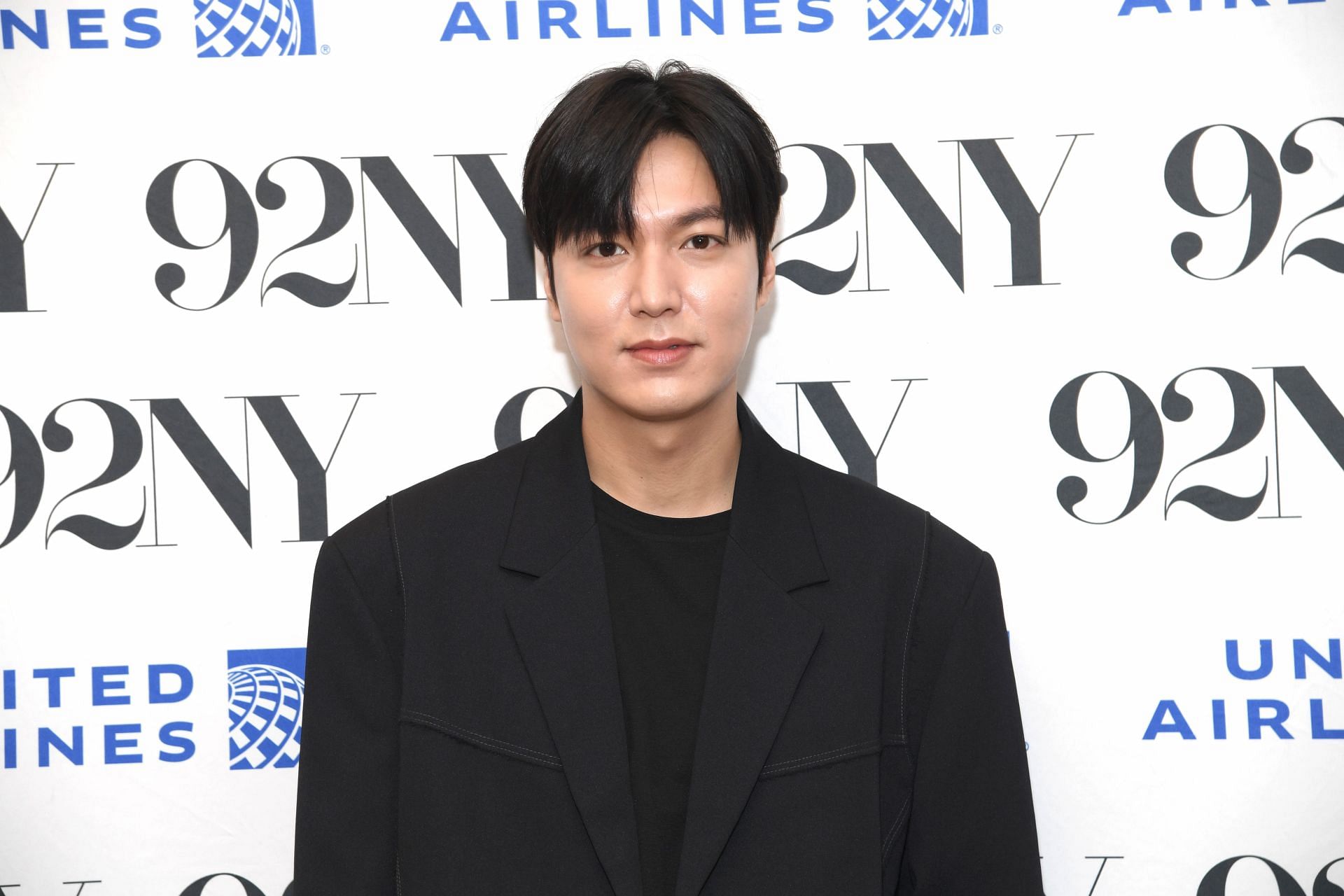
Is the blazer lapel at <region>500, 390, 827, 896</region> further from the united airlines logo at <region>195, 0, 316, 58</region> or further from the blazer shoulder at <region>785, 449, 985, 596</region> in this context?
the united airlines logo at <region>195, 0, 316, 58</region>

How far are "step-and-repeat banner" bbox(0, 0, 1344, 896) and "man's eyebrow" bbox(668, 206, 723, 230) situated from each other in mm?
445

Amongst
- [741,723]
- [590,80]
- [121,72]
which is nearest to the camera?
[741,723]

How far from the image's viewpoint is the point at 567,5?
177 cm

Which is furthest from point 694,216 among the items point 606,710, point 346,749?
point 346,749

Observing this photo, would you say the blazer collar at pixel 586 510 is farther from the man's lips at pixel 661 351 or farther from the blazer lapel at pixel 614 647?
the man's lips at pixel 661 351

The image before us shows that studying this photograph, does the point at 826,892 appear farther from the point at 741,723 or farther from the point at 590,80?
the point at 590,80

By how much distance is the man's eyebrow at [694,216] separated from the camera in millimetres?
1382

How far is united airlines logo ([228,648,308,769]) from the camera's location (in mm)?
1769

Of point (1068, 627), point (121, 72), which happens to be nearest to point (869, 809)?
point (1068, 627)

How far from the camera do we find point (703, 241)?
1.42 m

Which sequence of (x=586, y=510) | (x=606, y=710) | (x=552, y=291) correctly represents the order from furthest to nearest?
1. (x=552, y=291)
2. (x=586, y=510)
3. (x=606, y=710)

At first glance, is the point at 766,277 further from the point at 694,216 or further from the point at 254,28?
the point at 254,28

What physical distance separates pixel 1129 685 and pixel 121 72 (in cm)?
179

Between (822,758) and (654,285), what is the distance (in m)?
0.59
